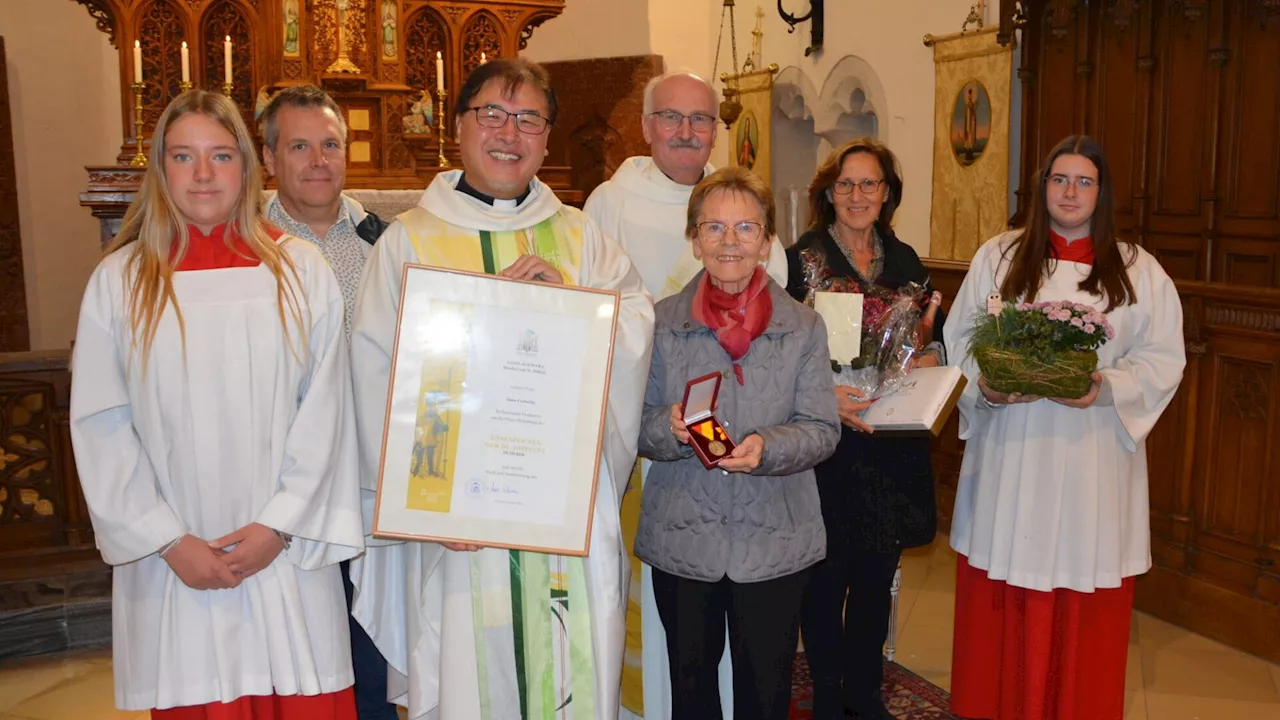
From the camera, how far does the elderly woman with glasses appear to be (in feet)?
8.98

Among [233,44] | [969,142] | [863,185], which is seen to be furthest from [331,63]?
[863,185]

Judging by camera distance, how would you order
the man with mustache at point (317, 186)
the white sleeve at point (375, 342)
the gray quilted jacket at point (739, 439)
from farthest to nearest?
1. the man with mustache at point (317, 186)
2. the gray quilted jacket at point (739, 439)
3. the white sleeve at point (375, 342)

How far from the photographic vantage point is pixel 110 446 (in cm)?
238

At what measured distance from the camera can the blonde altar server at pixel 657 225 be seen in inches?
130

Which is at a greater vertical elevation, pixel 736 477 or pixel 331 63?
pixel 331 63

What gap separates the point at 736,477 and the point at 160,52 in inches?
217

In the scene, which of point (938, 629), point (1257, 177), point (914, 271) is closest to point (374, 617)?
point (914, 271)

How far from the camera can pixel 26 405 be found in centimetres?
451

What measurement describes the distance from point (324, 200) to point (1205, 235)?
16.4 ft

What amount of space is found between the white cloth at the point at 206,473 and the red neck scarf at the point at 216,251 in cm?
2

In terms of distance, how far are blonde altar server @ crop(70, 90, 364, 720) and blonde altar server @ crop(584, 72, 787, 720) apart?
1033 millimetres

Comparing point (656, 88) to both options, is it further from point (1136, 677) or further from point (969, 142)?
point (969, 142)

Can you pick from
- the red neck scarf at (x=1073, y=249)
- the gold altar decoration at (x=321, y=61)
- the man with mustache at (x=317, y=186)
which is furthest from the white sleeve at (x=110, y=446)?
the gold altar decoration at (x=321, y=61)

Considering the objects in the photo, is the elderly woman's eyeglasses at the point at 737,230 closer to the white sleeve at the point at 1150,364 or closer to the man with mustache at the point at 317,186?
the man with mustache at the point at 317,186
